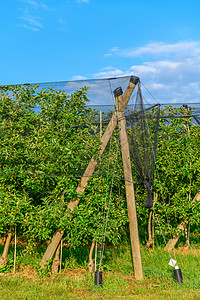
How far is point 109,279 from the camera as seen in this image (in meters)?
5.69

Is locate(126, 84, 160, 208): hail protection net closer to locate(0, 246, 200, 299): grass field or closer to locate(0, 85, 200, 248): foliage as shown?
locate(0, 85, 200, 248): foliage

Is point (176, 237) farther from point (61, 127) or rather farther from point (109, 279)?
point (61, 127)

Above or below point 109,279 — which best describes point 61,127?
above

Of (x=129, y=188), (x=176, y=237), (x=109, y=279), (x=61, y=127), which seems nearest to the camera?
(x=109, y=279)

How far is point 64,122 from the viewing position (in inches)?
246

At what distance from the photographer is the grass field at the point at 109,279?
5.12 metres

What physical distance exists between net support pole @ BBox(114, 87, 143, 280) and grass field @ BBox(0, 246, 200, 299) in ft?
1.21

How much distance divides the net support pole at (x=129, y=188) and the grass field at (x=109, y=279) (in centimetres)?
37

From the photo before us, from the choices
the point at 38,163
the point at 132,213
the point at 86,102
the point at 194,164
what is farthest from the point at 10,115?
the point at 194,164

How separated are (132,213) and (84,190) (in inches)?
43.3

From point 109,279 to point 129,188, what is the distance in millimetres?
1789

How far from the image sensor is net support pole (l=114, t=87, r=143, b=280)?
5.80 meters

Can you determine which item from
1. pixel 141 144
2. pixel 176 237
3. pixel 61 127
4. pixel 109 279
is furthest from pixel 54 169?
pixel 176 237

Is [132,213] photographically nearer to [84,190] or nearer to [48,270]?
[84,190]
